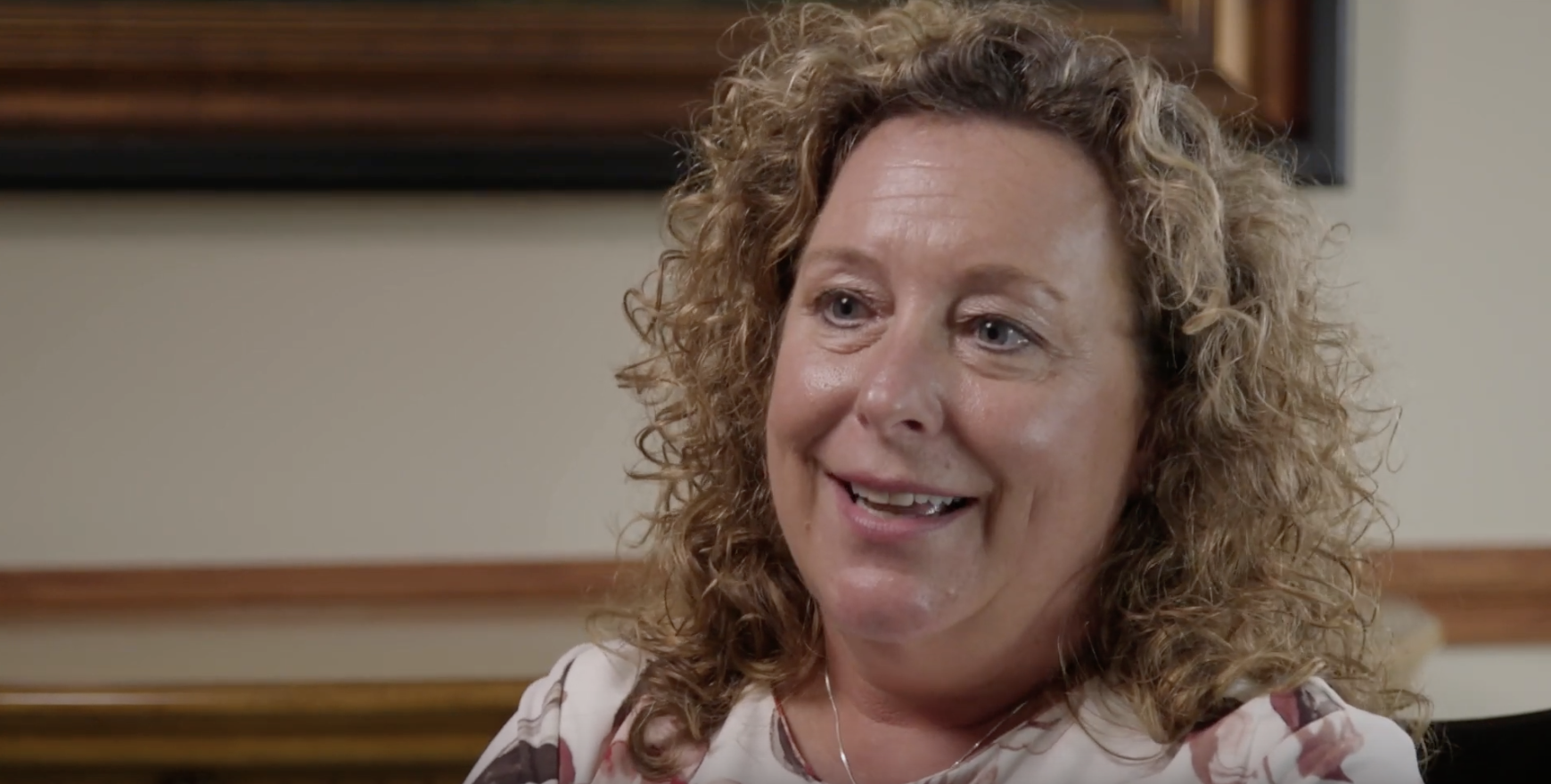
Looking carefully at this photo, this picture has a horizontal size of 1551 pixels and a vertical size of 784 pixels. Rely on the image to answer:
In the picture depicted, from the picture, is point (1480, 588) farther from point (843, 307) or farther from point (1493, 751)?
point (843, 307)

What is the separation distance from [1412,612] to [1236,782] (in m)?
0.71

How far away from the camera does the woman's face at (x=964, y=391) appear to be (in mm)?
931

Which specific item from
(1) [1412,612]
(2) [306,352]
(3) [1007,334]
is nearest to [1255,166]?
(3) [1007,334]

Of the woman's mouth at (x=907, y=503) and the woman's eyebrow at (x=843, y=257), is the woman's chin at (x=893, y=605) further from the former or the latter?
the woman's eyebrow at (x=843, y=257)

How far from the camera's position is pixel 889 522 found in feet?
3.09

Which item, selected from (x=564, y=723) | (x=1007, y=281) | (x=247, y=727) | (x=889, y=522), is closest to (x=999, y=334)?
(x=1007, y=281)

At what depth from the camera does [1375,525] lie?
161cm

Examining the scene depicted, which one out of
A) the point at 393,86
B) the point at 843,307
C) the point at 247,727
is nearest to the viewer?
the point at 843,307

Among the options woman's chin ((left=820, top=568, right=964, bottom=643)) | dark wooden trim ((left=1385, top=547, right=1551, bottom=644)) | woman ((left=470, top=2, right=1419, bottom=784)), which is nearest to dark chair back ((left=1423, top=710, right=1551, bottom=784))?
woman ((left=470, top=2, right=1419, bottom=784))

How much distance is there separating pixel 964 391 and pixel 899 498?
8cm

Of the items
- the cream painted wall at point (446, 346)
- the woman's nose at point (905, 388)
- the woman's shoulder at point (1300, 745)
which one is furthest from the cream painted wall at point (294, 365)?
the woman's shoulder at point (1300, 745)

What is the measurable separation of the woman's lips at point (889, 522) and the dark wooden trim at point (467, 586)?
2.09ft

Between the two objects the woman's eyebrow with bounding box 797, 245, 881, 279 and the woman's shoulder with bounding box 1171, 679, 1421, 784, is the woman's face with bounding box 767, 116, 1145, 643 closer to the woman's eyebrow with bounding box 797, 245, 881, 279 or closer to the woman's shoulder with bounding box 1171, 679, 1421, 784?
the woman's eyebrow with bounding box 797, 245, 881, 279

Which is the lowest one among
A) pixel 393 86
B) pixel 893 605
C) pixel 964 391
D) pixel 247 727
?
pixel 247 727
